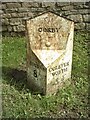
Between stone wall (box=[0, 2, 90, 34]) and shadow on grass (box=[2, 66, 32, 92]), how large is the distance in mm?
1232

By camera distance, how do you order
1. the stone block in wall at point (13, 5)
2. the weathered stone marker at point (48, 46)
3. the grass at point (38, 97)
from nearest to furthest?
the grass at point (38, 97)
the weathered stone marker at point (48, 46)
the stone block in wall at point (13, 5)

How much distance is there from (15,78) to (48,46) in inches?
28.6

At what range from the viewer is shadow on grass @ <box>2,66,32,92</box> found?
175 inches

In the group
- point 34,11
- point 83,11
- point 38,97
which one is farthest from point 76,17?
point 38,97

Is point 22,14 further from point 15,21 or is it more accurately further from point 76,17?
point 76,17

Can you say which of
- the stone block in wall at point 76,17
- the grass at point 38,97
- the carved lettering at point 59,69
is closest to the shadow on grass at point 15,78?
the grass at point 38,97

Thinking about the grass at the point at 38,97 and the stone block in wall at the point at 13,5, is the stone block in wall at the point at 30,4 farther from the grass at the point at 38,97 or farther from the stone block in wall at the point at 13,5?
the grass at the point at 38,97

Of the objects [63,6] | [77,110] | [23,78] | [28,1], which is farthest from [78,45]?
[77,110]

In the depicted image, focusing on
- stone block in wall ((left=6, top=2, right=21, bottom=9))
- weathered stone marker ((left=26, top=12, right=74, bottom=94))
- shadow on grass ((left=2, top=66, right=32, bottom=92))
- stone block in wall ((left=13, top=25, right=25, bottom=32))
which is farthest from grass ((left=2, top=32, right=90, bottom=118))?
stone block in wall ((left=6, top=2, right=21, bottom=9))

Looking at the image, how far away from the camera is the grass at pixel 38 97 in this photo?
4.02m

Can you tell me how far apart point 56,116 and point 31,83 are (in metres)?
0.58

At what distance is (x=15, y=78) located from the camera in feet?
15.3

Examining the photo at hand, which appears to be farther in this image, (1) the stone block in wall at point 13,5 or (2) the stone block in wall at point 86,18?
(2) the stone block in wall at point 86,18

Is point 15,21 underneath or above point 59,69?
above
